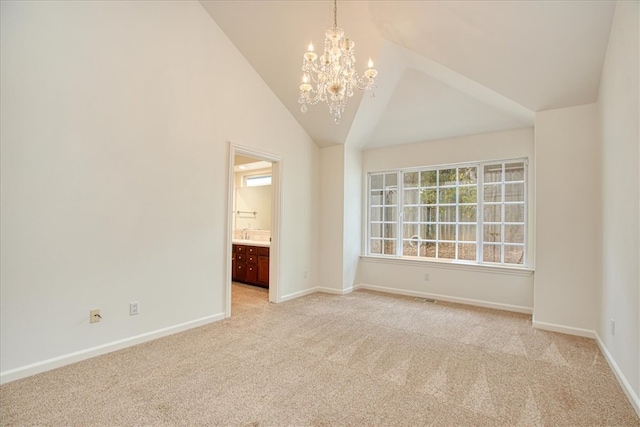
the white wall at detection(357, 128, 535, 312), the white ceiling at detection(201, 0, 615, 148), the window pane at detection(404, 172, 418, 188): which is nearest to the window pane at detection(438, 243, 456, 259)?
the white wall at detection(357, 128, 535, 312)

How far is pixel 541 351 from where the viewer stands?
2.98 metres

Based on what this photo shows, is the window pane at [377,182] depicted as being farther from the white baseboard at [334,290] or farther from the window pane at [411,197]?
the white baseboard at [334,290]

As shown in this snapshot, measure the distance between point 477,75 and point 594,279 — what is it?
2.45m

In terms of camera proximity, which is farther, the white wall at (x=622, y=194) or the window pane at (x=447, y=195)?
the window pane at (x=447, y=195)

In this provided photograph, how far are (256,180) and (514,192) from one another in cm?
496

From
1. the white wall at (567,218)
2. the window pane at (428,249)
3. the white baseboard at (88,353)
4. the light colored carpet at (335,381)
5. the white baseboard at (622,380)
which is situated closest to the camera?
the light colored carpet at (335,381)

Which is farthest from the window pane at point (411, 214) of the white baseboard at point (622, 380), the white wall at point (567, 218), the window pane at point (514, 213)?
the white baseboard at point (622, 380)

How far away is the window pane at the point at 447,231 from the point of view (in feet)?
16.1

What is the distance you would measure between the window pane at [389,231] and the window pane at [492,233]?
1.39 meters

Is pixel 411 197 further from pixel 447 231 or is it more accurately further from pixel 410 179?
pixel 447 231

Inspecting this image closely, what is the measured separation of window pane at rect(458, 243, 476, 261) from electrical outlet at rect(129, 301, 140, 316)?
4.26 m

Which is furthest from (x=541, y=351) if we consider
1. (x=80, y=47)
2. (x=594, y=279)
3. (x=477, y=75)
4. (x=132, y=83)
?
(x=80, y=47)

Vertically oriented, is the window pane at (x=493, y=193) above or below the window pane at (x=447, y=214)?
above

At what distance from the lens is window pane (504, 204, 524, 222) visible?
4.36 m
